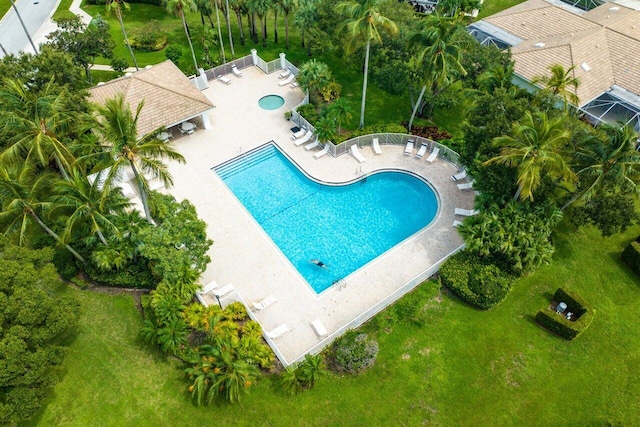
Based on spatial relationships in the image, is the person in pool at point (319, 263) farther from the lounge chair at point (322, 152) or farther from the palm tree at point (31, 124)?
the palm tree at point (31, 124)

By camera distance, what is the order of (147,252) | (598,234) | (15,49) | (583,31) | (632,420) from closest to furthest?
(632,420) < (147,252) < (598,234) < (583,31) < (15,49)

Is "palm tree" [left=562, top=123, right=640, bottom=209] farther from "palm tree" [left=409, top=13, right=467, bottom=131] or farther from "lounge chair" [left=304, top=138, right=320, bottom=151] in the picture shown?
"lounge chair" [left=304, top=138, right=320, bottom=151]

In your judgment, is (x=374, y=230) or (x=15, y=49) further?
(x=15, y=49)

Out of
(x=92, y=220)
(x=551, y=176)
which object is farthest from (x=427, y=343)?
(x=92, y=220)

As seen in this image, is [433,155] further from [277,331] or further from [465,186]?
[277,331]

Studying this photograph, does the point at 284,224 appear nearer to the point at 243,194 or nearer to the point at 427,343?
the point at 243,194

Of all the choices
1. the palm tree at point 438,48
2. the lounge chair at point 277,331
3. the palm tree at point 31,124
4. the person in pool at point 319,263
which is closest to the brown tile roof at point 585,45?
the palm tree at point 438,48
